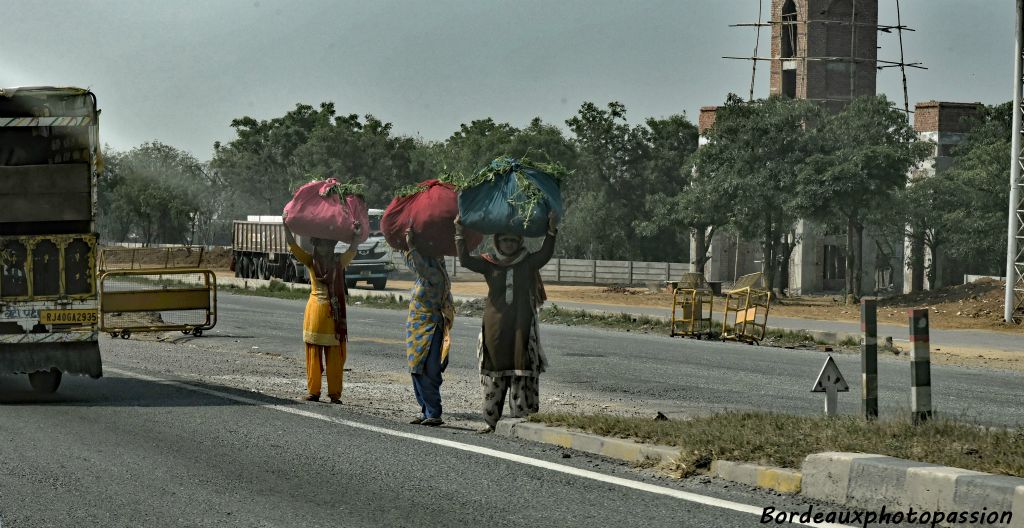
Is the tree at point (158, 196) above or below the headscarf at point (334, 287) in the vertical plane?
above

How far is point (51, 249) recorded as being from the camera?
14305mm

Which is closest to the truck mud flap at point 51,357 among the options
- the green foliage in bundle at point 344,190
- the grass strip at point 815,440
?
the green foliage in bundle at point 344,190

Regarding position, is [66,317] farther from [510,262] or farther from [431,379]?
[510,262]

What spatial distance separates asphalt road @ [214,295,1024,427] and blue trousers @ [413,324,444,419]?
9.50 feet

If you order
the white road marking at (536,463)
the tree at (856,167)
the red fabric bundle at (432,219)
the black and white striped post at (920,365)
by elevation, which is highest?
the tree at (856,167)

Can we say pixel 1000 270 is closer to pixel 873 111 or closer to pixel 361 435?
pixel 873 111

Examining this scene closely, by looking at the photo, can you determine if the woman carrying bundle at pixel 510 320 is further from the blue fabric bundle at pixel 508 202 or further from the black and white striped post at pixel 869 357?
the black and white striped post at pixel 869 357

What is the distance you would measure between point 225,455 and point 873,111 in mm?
41297

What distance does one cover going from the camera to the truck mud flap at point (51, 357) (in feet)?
45.4

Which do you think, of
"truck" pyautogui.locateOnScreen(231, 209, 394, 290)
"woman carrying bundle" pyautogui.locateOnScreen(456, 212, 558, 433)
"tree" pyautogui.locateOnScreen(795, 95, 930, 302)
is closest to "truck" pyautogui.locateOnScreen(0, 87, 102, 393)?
"woman carrying bundle" pyautogui.locateOnScreen(456, 212, 558, 433)

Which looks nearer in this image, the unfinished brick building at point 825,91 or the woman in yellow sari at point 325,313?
the woman in yellow sari at point 325,313

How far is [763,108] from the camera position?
47625 millimetres

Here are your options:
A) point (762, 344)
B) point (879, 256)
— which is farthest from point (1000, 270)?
point (762, 344)

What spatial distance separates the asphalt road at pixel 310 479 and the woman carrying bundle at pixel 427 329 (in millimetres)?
417
